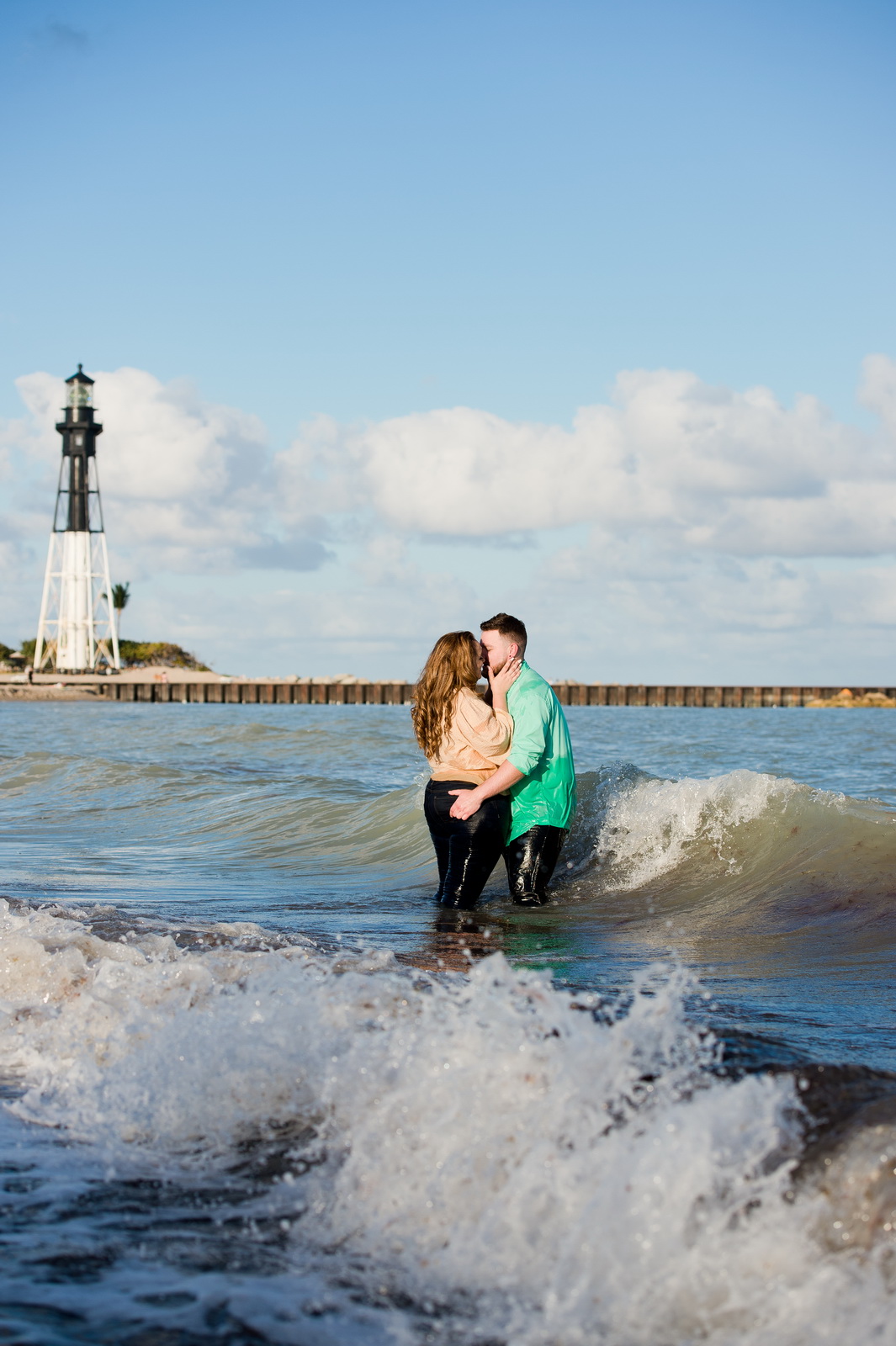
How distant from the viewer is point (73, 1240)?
2.88 meters

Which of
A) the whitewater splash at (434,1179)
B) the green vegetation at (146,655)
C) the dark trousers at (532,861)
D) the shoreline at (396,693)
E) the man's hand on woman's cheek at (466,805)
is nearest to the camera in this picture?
the whitewater splash at (434,1179)

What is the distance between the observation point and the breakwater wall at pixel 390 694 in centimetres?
8375

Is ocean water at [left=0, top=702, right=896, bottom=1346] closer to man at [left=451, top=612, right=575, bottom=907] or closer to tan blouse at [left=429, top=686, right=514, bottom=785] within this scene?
man at [left=451, top=612, right=575, bottom=907]

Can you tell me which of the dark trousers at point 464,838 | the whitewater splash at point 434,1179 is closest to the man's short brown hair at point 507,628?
the dark trousers at point 464,838

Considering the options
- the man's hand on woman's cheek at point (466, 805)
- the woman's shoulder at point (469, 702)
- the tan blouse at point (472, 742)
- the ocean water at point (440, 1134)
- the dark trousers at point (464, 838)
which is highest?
the woman's shoulder at point (469, 702)

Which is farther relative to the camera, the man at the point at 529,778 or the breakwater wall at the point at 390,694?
the breakwater wall at the point at 390,694

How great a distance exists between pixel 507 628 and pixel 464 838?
1.21m

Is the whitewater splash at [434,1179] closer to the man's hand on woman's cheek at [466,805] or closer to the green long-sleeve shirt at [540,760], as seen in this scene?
the man's hand on woman's cheek at [466,805]

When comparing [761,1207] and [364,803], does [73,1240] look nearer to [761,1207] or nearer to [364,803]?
[761,1207]

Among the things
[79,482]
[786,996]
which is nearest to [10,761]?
[786,996]

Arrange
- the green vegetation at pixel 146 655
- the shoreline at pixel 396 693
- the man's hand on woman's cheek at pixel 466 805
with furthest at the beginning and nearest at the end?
the green vegetation at pixel 146 655
the shoreline at pixel 396 693
the man's hand on woman's cheek at pixel 466 805

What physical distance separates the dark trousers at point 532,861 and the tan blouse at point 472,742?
647mm

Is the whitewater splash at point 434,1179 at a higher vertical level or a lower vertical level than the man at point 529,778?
lower

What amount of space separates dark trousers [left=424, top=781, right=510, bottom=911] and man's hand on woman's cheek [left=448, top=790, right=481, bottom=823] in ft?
0.35
